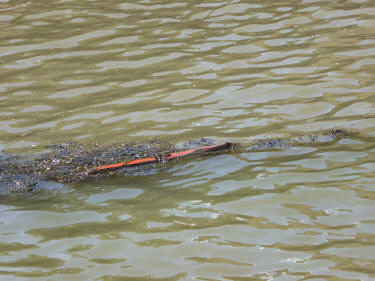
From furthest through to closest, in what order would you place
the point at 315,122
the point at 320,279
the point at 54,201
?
1. the point at 315,122
2. the point at 54,201
3. the point at 320,279

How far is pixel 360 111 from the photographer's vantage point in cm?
617

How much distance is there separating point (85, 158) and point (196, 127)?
1.32m

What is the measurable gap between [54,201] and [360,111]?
11.1 feet

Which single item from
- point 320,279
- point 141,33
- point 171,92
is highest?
point 141,33

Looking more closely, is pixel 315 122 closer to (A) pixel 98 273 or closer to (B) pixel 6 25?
(A) pixel 98 273

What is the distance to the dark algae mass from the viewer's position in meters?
5.10

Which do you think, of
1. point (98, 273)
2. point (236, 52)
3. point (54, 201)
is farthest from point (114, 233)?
point (236, 52)

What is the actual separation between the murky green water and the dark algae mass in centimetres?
16

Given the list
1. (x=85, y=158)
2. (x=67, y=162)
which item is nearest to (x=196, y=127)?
(x=85, y=158)

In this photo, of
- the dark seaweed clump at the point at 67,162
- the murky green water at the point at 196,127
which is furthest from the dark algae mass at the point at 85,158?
the murky green water at the point at 196,127

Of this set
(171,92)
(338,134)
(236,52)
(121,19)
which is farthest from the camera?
(121,19)

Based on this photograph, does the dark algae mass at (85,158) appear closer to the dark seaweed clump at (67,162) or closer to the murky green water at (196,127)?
the dark seaweed clump at (67,162)

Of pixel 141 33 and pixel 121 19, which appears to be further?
pixel 121 19

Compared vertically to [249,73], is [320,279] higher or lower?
lower
